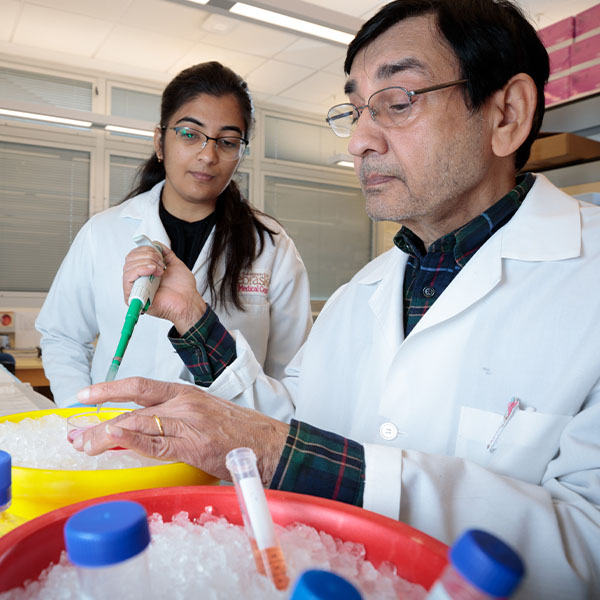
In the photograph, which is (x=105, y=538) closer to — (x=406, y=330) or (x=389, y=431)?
(x=389, y=431)

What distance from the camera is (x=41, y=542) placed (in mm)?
443

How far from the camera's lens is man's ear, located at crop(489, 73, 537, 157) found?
3.68 ft

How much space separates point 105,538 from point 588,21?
3.86 metres

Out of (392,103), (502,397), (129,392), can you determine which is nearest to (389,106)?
(392,103)

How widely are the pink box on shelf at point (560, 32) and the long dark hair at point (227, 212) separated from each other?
2391mm

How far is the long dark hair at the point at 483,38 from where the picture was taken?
3.56 ft

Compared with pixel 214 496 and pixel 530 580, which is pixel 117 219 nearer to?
pixel 214 496

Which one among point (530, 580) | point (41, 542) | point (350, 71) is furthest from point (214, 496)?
point (350, 71)

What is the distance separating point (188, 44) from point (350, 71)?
14.0 ft

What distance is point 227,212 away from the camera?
6.51 ft

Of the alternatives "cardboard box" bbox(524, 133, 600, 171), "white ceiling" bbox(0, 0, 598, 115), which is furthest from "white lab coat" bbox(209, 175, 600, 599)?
"white ceiling" bbox(0, 0, 598, 115)

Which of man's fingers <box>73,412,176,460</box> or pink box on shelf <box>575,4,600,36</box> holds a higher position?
pink box on shelf <box>575,4,600,36</box>

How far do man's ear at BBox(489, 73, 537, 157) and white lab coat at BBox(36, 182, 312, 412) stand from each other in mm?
1001

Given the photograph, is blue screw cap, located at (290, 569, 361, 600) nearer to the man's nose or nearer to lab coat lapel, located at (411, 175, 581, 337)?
lab coat lapel, located at (411, 175, 581, 337)
